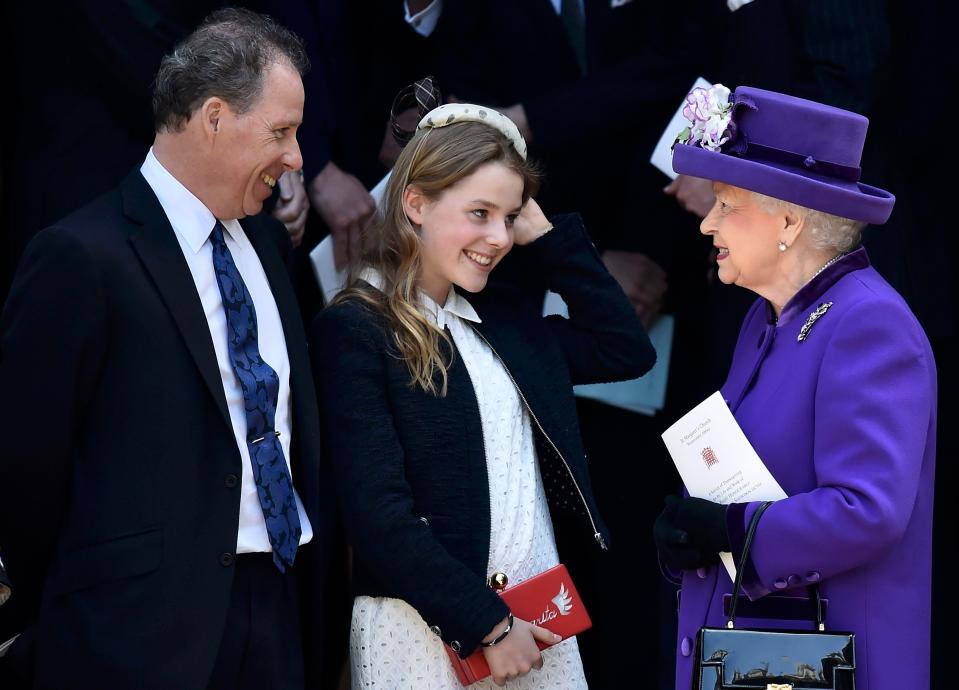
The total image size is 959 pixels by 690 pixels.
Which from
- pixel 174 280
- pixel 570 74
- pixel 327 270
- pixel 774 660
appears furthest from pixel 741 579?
pixel 570 74

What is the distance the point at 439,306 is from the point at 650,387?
1.28 meters

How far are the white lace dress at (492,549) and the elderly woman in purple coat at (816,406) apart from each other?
14.5 inches

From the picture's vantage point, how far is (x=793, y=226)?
266 centimetres

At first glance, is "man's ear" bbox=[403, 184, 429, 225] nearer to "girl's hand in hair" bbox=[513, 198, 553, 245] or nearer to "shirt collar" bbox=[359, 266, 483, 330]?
"shirt collar" bbox=[359, 266, 483, 330]

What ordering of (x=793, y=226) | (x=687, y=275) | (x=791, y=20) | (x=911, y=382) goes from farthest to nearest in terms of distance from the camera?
(x=687, y=275) → (x=791, y=20) → (x=793, y=226) → (x=911, y=382)

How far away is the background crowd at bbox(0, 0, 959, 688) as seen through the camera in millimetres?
3570

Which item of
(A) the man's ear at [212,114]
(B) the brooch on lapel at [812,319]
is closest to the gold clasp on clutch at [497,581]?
(B) the brooch on lapel at [812,319]

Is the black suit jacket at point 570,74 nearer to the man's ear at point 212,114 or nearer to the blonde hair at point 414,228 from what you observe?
the blonde hair at point 414,228

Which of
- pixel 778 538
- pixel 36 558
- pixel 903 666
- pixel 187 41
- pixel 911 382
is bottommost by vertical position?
pixel 903 666

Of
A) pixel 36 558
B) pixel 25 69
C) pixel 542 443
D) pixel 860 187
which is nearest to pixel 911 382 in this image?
pixel 860 187

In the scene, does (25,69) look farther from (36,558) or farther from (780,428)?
(780,428)

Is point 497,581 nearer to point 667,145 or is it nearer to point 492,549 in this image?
point 492,549

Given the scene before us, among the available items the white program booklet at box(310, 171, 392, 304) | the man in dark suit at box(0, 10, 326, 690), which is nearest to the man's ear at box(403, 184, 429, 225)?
the man in dark suit at box(0, 10, 326, 690)

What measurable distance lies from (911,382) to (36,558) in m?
1.76
